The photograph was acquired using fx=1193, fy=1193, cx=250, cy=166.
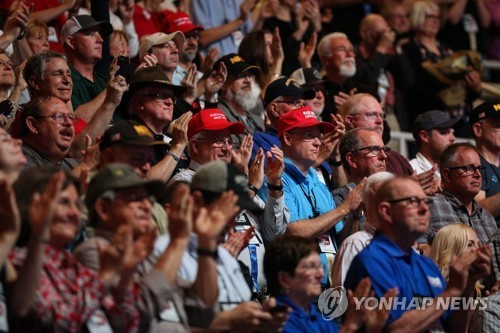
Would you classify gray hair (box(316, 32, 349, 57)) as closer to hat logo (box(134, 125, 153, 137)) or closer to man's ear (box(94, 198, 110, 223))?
hat logo (box(134, 125, 153, 137))

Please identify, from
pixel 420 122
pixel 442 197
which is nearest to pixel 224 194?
pixel 442 197

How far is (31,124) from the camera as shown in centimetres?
721

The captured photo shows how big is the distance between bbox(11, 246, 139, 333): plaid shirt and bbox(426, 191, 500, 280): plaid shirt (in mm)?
3904

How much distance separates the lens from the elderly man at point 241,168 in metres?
7.80

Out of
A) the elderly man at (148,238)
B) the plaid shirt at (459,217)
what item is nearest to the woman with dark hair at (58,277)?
the elderly man at (148,238)

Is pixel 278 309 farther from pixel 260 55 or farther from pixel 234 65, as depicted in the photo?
pixel 260 55

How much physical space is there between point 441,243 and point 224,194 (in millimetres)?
2632

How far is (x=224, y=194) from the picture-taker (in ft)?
19.4

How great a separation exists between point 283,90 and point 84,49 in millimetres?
1626

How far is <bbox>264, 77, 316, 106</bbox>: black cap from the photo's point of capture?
962 centimetres

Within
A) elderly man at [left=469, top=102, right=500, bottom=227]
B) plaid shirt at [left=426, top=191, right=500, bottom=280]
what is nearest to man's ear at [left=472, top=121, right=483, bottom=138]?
elderly man at [left=469, top=102, right=500, bottom=227]

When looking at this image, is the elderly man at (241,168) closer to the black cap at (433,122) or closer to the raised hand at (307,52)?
the black cap at (433,122)

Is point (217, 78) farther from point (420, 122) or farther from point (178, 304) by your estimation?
point (178, 304)

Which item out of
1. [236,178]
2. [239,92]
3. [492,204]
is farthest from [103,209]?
[492,204]
